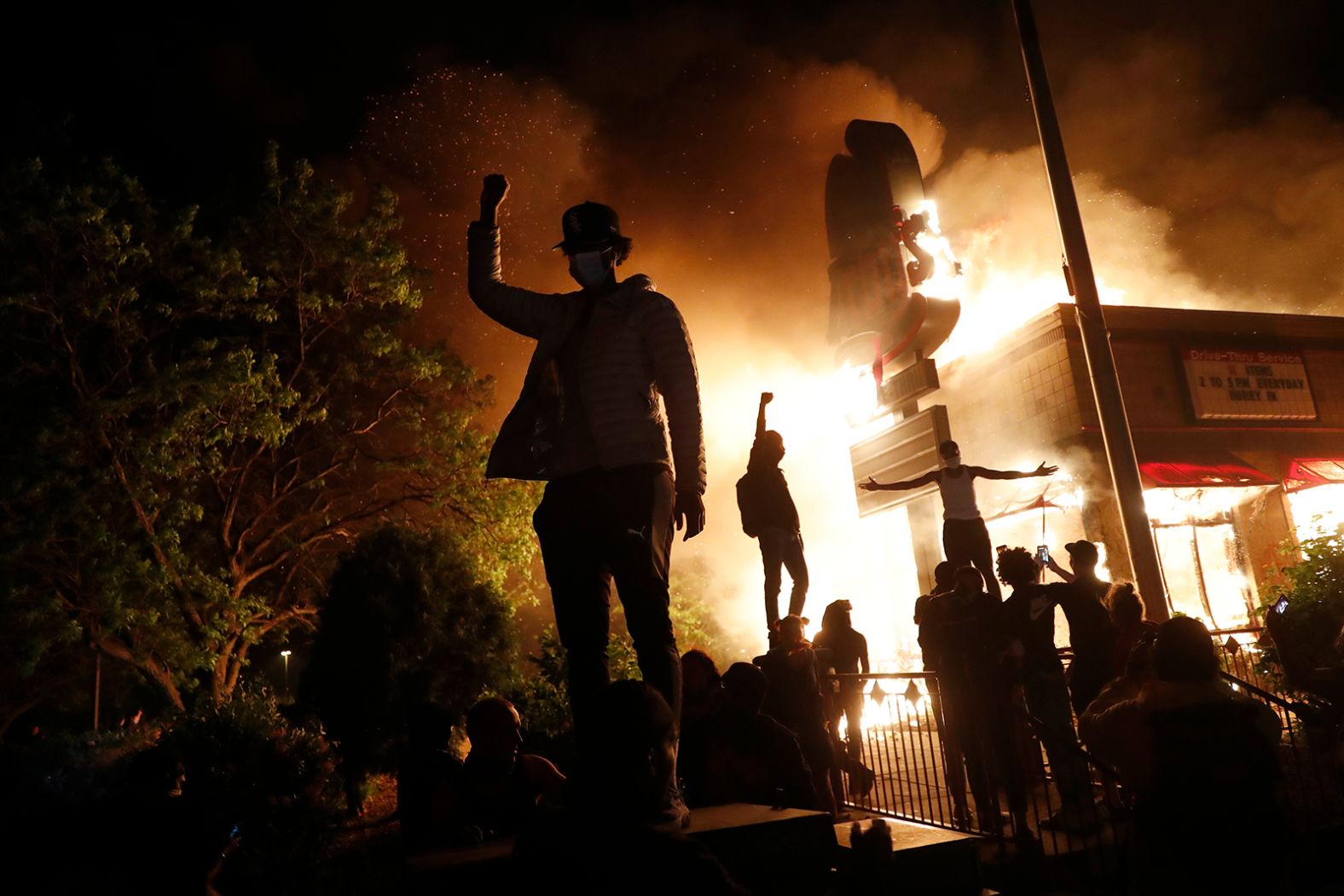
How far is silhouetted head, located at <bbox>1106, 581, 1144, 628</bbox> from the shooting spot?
636cm

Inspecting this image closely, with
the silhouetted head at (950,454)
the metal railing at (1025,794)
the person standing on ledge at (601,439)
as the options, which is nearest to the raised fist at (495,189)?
the person standing on ledge at (601,439)

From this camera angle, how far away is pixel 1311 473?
67.6ft

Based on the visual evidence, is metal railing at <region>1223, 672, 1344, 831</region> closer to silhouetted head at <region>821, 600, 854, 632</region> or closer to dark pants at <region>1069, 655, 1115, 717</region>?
dark pants at <region>1069, 655, 1115, 717</region>

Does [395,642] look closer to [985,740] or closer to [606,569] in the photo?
[985,740]

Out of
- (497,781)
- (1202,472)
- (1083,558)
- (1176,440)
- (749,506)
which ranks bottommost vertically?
(497,781)

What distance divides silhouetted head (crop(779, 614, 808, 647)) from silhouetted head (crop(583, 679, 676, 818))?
5.16 metres

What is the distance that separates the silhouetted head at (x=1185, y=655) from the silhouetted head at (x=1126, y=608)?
280 cm

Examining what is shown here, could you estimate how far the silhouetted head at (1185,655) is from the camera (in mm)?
3682

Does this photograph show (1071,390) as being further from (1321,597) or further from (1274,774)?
(1274,774)

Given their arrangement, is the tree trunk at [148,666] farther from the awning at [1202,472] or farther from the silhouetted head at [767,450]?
the awning at [1202,472]

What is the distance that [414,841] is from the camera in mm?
4328

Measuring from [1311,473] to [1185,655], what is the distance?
Result: 2111 cm

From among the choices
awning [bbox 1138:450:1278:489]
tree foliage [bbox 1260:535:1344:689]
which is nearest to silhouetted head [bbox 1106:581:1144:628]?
tree foliage [bbox 1260:535:1344:689]

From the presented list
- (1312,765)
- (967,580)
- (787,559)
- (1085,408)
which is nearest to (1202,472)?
(1085,408)
